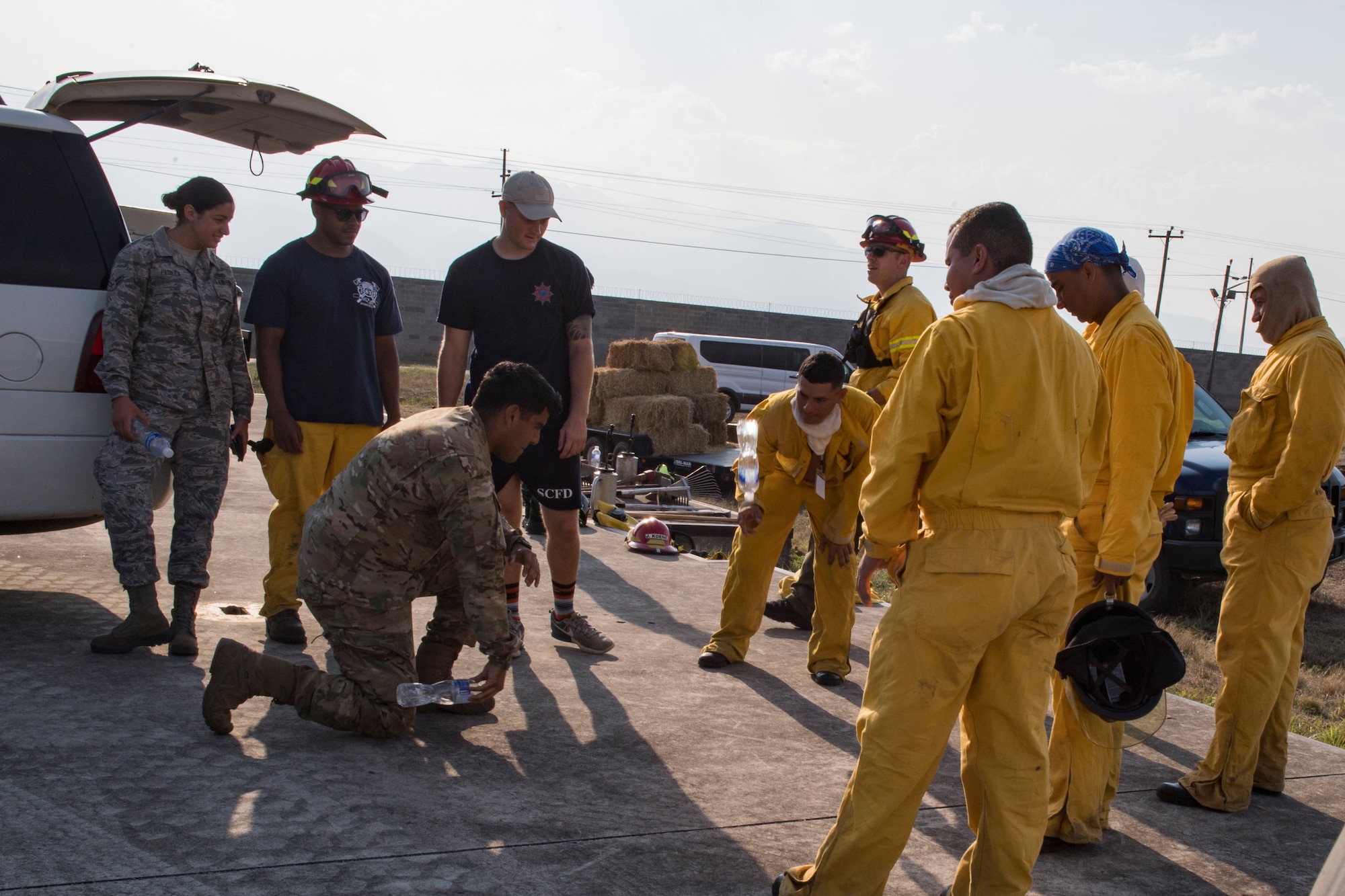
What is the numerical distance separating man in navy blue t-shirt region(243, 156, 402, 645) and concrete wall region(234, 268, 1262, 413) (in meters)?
34.2

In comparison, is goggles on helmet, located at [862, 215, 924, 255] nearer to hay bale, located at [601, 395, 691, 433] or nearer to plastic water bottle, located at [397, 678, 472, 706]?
plastic water bottle, located at [397, 678, 472, 706]

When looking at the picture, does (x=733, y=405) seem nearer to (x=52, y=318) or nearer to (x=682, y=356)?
(x=682, y=356)

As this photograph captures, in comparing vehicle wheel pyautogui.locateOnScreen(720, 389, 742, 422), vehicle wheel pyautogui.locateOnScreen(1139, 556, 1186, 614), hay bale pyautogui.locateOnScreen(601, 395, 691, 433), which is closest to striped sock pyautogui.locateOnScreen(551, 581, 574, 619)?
vehicle wheel pyautogui.locateOnScreen(1139, 556, 1186, 614)

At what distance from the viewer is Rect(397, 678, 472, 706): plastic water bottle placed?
3711 mm

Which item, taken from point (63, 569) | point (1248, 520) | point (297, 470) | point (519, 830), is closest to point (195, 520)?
point (297, 470)

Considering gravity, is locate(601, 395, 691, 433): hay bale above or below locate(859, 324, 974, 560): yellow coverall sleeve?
below

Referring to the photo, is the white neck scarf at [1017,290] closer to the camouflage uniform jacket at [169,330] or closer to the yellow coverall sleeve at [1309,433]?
the yellow coverall sleeve at [1309,433]

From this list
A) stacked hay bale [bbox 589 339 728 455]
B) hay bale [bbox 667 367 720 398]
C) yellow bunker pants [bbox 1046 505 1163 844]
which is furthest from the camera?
hay bale [bbox 667 367 720 398]

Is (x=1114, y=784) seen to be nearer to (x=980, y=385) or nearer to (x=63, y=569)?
(x=980, y=385)

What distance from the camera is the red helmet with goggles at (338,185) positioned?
506 centimetres

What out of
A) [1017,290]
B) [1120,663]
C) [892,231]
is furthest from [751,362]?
[1017,290]

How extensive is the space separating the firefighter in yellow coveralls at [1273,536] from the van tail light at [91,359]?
453 centimetres

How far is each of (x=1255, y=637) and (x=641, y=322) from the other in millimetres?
38853

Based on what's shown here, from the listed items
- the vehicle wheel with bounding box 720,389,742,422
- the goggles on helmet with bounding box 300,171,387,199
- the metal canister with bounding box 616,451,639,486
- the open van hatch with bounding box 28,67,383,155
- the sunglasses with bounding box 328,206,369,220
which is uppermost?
the open van hatch with bounding box 28,67,383,155
